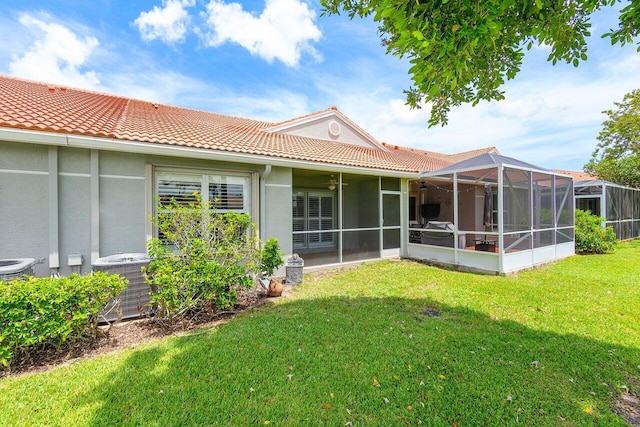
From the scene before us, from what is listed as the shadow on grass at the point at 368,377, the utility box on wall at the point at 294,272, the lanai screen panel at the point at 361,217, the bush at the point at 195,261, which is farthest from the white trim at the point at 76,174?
the lanai screen panel at the point at 361,217

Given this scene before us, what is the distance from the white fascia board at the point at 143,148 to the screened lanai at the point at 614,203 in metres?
15.5

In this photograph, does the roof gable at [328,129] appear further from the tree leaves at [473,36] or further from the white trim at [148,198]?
the tree leaves at [473,36]

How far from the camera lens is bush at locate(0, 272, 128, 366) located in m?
3.24

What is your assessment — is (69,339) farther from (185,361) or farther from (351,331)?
(351,331)

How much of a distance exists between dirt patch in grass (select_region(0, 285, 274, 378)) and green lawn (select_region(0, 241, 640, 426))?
0.28 m

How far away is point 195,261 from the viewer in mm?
4910

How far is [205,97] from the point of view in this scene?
626 inches

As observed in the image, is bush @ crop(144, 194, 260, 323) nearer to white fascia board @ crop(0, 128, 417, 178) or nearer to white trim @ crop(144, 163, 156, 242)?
white trim @ crop(144, 163, 156, 242)

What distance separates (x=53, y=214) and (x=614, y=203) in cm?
2342

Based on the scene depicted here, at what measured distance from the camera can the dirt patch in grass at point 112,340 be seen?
3.54 metres

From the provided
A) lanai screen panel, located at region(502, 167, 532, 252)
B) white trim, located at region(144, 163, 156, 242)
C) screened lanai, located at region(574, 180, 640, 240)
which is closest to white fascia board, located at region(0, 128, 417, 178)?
white trim, located at region(144, 163, 156, 242)

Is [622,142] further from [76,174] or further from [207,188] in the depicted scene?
[76,174]

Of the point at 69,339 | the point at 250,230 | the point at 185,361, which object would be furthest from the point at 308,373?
the point at 250,230

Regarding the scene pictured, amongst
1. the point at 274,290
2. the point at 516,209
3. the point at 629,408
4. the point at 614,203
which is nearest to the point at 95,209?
the point at 274,290
